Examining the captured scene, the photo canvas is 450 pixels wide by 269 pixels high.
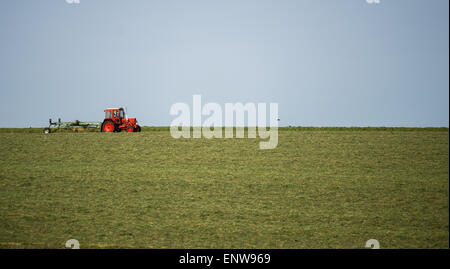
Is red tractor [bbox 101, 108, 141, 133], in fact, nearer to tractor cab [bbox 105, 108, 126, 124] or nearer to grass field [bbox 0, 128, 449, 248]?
tractor cab [bbox 105, 108, 126, 124]

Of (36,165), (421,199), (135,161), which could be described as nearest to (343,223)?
(421,199)

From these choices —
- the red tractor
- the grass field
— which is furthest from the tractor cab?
the grass field

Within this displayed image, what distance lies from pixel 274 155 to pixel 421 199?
750 centimetres

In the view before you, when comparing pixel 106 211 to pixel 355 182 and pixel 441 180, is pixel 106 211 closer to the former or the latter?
pixel 355 182

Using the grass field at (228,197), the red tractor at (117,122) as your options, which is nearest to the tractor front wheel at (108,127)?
the red tractor at (117,122)

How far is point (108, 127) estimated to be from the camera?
1225 inches

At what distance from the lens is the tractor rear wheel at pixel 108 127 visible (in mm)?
30594

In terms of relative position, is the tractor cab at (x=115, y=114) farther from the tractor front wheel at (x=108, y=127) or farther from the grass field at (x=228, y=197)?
the grass field at (x=228, y=197)

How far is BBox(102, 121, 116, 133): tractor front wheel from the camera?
100ft

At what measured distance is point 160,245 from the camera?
8484mm

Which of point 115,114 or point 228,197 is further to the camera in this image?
point 115,114

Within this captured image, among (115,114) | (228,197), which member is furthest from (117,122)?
(228,197)

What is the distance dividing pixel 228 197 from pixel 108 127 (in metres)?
22.5

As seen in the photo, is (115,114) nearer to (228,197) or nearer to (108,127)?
(108,127)
